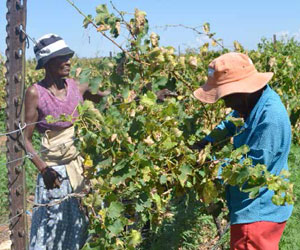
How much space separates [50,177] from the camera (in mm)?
3219

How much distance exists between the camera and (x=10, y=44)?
2719 millimetres

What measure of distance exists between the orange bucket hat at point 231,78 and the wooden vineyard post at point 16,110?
0.97 metres

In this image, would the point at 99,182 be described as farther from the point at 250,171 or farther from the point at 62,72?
the point at 62,72

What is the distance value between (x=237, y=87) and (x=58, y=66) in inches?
58.7

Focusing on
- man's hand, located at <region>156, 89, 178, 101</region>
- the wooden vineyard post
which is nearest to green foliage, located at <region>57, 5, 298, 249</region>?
man's hand, located at <region>156, 89, 178, 101</region>

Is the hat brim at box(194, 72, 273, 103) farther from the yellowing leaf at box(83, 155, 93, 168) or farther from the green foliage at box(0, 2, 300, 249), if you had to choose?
the yellowing leaf at box(83, 155, 93, 168)

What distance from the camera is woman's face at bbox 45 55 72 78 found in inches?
133

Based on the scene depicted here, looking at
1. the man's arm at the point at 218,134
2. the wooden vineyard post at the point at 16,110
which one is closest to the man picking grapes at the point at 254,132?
the man's arm at the point at 218,134

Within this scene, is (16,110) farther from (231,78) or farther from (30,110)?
(231,78)

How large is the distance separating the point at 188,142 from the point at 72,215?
1.24 meters

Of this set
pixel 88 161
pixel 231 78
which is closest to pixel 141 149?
pixel 88 161

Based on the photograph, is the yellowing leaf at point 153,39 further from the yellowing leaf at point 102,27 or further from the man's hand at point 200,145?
the man's hand at point 200,145

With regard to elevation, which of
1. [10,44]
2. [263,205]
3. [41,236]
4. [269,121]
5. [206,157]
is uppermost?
[10,44]

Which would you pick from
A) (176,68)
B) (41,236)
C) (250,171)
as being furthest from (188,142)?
(41,236)
